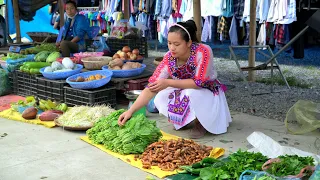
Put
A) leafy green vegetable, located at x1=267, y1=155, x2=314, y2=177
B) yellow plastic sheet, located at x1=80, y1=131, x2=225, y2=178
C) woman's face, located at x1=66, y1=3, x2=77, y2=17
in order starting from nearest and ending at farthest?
leafy green vegetable, located at x1=267, y1=155, x2=314, y2=177 < yellow plastic sheet, located at x1=80, y1=131, x2=225, y2=178 < woman's face, located at x1=66, y1=3, x2=77, y2=17

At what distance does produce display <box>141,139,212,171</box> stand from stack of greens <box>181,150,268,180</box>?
191mm

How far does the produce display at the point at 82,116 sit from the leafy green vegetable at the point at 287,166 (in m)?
2.25

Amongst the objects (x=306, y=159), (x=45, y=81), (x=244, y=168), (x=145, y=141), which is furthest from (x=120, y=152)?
(x=45, y=81)

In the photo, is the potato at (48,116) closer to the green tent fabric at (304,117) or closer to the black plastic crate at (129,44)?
the green tent fabric at (304,117)

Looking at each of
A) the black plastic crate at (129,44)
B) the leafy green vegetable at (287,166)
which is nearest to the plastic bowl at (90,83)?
the black plastic crate at (129,44)

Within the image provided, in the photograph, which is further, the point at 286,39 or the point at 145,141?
the point at 286,39

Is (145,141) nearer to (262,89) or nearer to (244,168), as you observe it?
(244,168)

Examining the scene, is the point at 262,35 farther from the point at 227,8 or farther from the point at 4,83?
the point at 4,83

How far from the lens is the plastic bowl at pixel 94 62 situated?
5.87 m

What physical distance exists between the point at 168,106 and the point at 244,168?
4.98 ft

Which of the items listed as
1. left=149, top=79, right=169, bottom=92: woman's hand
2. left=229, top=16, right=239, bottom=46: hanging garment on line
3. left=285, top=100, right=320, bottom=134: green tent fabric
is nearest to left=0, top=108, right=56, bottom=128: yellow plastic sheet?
left=149, top=79, right=169, bottom=92: woman's hand

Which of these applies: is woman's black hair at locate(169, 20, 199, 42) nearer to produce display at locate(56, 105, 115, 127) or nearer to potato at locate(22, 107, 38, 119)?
produce display at locate(56, 105, 115, 127)

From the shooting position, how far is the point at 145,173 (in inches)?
126

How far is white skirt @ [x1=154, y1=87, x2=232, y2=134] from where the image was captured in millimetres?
3963
